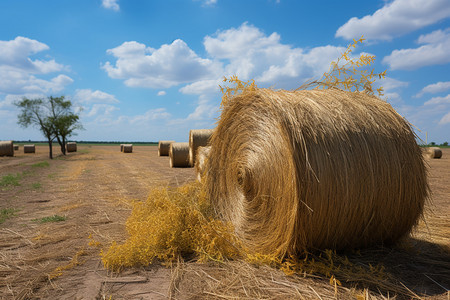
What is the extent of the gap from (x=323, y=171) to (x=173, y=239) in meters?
2.13

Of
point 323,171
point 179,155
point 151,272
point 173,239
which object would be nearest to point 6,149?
point 179,155

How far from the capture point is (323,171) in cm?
363

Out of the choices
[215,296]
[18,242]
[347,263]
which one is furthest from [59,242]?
[347,263]

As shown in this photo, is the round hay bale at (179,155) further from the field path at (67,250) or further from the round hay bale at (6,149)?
the round hay bale at (6,149)

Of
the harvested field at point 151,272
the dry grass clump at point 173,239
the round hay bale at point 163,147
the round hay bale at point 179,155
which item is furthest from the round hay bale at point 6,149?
the dry grass clump at point 173,239

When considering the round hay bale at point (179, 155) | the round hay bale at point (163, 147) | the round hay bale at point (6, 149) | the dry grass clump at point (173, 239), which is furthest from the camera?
the round hay bale at point (6, 149)

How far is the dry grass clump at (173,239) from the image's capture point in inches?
164

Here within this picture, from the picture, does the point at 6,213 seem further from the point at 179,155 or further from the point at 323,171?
the point at 179,155

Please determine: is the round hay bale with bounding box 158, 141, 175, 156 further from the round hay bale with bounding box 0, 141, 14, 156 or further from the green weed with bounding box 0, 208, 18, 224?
the green weed with bounding box 0, 208, 18, 224

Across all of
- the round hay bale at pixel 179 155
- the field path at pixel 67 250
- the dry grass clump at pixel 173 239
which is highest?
the round hay bale at pixel 179 155

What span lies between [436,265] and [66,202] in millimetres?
7663

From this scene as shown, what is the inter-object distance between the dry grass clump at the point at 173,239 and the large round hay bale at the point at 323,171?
1.35 ft

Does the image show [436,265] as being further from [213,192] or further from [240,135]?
[213,192]

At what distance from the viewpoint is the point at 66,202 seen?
8.22 metres
